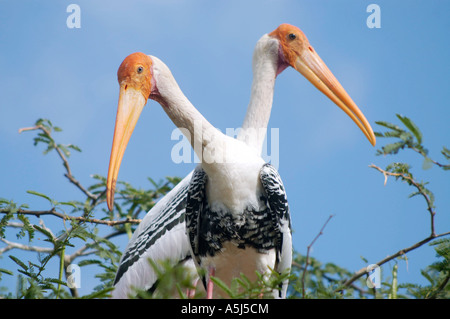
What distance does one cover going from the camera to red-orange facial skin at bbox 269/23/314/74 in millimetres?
5699

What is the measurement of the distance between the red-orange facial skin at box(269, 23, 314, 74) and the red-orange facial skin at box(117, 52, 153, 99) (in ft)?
5.76

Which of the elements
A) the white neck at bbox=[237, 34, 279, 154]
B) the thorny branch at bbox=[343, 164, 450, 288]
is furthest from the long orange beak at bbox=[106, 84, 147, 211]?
the thorny branch at bbox=[343, 164, 450, 288]

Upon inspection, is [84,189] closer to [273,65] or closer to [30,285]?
[273,65]

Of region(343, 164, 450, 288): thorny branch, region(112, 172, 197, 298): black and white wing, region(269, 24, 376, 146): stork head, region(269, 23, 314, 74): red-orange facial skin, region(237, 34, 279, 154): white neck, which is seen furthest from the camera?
region(269, 23, 314, 74): red-orange facial skin

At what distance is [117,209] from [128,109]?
1.26 metres

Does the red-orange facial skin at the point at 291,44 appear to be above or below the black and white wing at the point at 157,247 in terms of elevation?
above

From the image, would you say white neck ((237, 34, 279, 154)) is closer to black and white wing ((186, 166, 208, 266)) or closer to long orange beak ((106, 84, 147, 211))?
black and white wing ((186, 166, 208, 266))

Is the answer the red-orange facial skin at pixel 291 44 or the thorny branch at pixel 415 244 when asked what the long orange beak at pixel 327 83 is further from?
the thorny branch at pixel 415 244

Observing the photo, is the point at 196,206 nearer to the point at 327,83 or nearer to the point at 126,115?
the point at 126,115

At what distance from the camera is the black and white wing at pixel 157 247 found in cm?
488

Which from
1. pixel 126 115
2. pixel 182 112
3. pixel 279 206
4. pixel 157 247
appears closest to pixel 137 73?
pixel 126 115

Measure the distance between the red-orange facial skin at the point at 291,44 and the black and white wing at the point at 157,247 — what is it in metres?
1.51

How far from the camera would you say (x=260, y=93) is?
18.1 ft

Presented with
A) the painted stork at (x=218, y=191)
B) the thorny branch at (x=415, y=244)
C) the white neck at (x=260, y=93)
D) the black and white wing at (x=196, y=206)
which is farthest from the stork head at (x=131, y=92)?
the thorny branch at (x=415, y=244)
